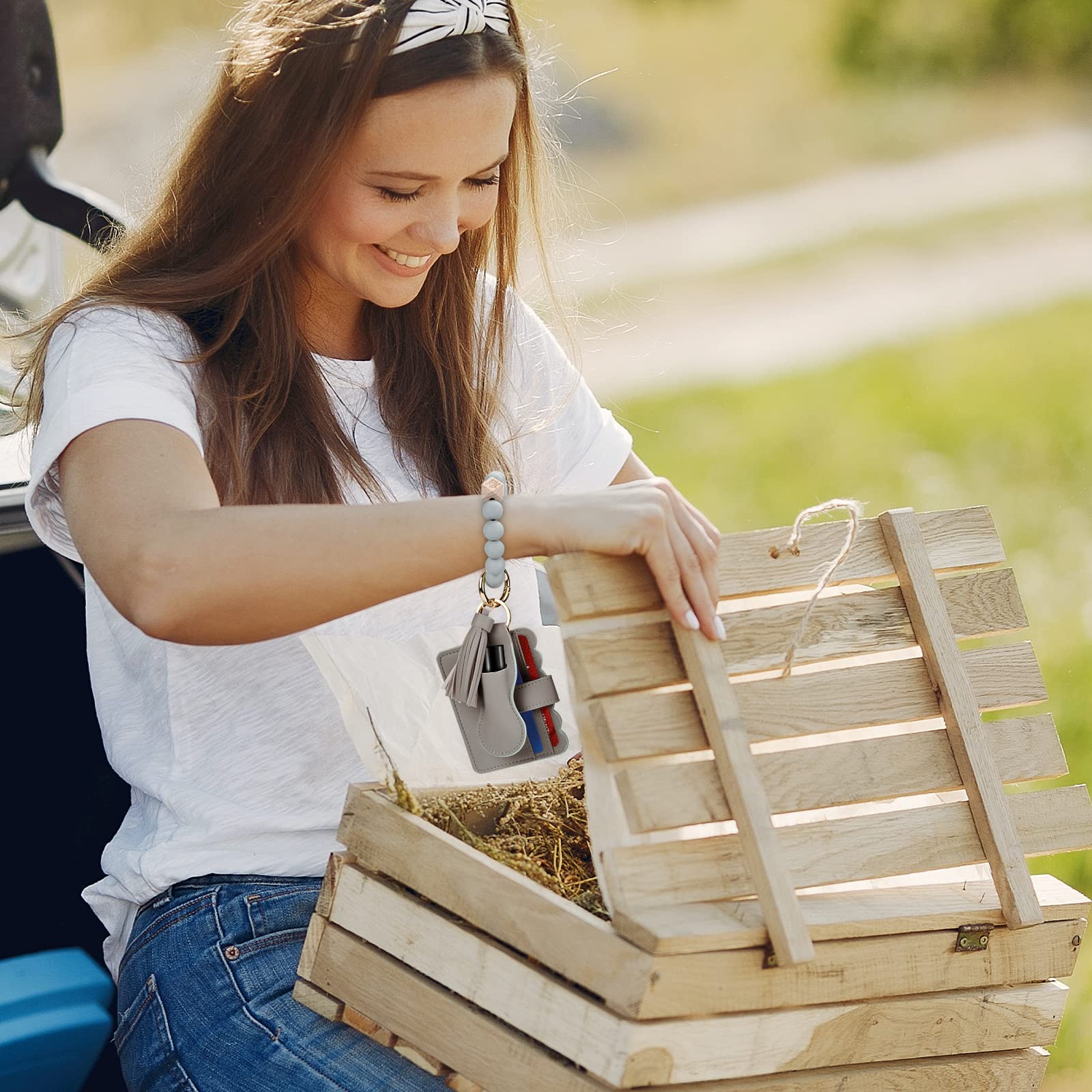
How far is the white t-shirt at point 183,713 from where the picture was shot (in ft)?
4.58

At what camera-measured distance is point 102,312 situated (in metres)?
1.48

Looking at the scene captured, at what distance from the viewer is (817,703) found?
118 cm

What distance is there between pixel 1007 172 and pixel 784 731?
35.8ft

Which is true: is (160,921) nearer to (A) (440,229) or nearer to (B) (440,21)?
(A) (440,229)

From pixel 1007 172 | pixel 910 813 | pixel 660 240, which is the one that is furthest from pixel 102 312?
pixel 1007 172

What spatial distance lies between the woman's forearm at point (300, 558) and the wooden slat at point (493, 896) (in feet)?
0.59

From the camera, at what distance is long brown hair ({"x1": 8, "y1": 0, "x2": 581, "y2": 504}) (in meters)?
1.43

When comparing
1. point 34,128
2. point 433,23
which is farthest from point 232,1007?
point 34,128

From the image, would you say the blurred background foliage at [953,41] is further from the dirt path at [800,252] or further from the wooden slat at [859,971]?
the wooden slat at [859,971]

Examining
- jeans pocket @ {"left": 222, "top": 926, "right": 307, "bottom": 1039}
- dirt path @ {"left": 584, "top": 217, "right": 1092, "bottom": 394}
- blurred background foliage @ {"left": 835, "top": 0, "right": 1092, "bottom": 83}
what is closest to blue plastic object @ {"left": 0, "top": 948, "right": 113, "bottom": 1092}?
jeans pocket @ {"left": 222, "top": 926, "right": 307, "bottom": 1039}

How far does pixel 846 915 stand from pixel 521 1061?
11.2 inches

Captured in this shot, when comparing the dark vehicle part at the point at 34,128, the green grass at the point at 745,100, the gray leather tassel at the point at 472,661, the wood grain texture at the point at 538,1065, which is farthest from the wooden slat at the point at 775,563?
the green grass at the point at 745,100

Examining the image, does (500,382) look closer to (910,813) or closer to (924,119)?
(910,813)

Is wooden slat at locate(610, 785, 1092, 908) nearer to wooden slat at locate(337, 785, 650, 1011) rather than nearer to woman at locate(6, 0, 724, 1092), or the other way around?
wooden slat at locate(337, 785, 650, 1011)
